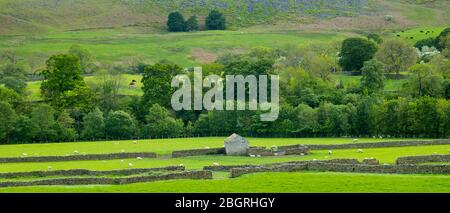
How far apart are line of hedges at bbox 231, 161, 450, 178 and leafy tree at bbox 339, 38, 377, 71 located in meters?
76.5

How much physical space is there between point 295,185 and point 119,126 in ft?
180

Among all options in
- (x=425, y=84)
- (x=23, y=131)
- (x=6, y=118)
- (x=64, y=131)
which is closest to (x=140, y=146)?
(x=64, y=131)

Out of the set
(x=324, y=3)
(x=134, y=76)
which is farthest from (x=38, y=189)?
(x=324, y=3)

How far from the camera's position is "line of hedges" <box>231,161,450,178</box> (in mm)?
52525

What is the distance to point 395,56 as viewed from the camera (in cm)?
12756

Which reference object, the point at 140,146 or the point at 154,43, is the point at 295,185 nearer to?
the point at 140,146

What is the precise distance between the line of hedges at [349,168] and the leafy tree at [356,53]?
7648 cm

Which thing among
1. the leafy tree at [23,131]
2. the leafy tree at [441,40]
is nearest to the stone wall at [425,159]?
the leafy tree at [23,131]

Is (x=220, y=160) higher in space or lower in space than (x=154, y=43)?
lower

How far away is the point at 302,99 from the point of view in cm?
10994

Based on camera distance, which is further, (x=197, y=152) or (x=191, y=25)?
(x=191, y=25)

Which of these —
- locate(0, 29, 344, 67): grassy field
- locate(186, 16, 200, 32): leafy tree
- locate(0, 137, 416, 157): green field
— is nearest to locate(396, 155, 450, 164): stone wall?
locate(0, 137, 416, 157): green field

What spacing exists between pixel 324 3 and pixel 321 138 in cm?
10707
